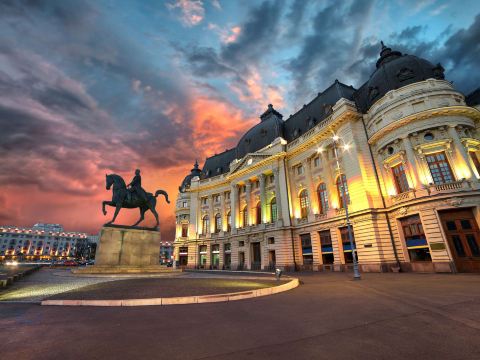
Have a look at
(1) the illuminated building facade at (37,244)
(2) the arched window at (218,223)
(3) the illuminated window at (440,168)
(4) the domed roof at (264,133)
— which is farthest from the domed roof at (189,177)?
(1) the illuminated building facade at (37,244)

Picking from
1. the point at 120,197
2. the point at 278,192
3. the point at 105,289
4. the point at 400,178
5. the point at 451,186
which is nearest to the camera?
the point at 105,289

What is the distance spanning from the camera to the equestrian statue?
2192 centimetres

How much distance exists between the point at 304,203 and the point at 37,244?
20015 centimetres

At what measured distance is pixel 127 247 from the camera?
21.8 m

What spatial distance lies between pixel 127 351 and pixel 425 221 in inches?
1042

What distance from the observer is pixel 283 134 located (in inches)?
1809

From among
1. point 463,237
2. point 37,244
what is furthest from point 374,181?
point 37,244

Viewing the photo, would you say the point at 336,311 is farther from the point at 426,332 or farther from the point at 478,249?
the point at 478,249

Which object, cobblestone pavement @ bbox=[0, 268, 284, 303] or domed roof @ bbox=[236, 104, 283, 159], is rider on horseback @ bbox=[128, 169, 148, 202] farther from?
domed roof @ bbox=[236, 104, 283, 159]

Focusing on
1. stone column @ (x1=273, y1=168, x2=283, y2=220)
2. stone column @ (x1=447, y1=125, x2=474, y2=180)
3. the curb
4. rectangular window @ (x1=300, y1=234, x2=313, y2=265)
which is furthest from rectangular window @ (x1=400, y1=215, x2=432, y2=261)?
the curb

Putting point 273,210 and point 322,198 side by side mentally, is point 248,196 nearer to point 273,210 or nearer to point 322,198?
point 273,210

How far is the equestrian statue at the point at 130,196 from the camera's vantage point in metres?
21.9

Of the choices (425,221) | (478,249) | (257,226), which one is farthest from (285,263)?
(478,249)

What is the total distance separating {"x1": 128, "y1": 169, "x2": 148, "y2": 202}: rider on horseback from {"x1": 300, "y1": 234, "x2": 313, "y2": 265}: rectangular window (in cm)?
2304
